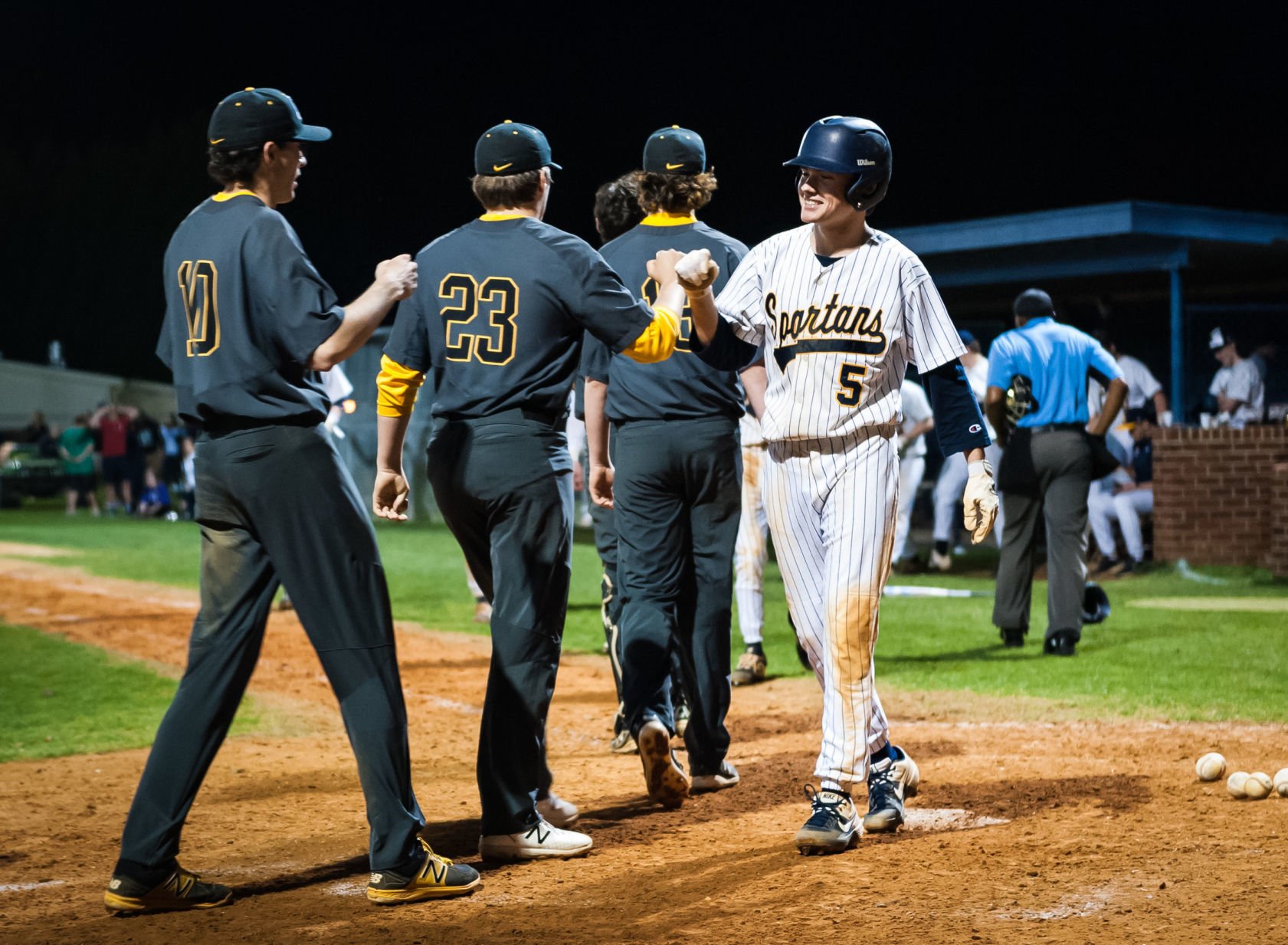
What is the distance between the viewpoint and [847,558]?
4816 millimetres

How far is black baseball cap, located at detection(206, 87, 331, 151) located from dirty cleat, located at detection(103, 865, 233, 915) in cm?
220

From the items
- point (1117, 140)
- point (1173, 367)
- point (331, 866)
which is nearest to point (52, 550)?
point (1173, 367)

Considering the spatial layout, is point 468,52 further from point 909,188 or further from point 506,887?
point 506,887

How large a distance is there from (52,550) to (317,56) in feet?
90.1

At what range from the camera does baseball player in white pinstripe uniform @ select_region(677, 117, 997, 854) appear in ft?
15.7

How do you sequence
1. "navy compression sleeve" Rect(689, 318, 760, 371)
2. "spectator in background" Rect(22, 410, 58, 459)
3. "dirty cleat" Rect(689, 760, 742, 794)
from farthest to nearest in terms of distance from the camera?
"spectator in background" Rect(22, 410, 58, 459), "dirty cleat" Rect(689, 760, 742, 794), "navy compression sleeve" Rect(689, 318, 760, 371)

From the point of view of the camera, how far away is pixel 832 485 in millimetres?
4859

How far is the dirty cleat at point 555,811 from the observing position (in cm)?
513

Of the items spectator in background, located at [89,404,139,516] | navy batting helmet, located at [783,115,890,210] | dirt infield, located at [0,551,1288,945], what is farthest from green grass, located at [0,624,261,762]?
spectator in background, located at [89,404,139,516]

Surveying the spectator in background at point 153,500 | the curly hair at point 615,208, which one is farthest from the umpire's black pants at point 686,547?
the spectator in background at point 153,500

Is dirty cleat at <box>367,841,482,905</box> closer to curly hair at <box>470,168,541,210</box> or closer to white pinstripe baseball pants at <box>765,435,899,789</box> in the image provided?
white pinstripe baseball pants at <box>765,435,899,789</box>

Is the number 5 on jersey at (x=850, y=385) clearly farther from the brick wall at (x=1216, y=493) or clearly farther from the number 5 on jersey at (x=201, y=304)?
the brick wall at (x=1216, y=493)

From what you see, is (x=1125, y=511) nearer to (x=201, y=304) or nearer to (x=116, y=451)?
(x=201, y=304)

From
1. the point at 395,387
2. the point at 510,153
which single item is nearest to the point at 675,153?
the point at 510,153
